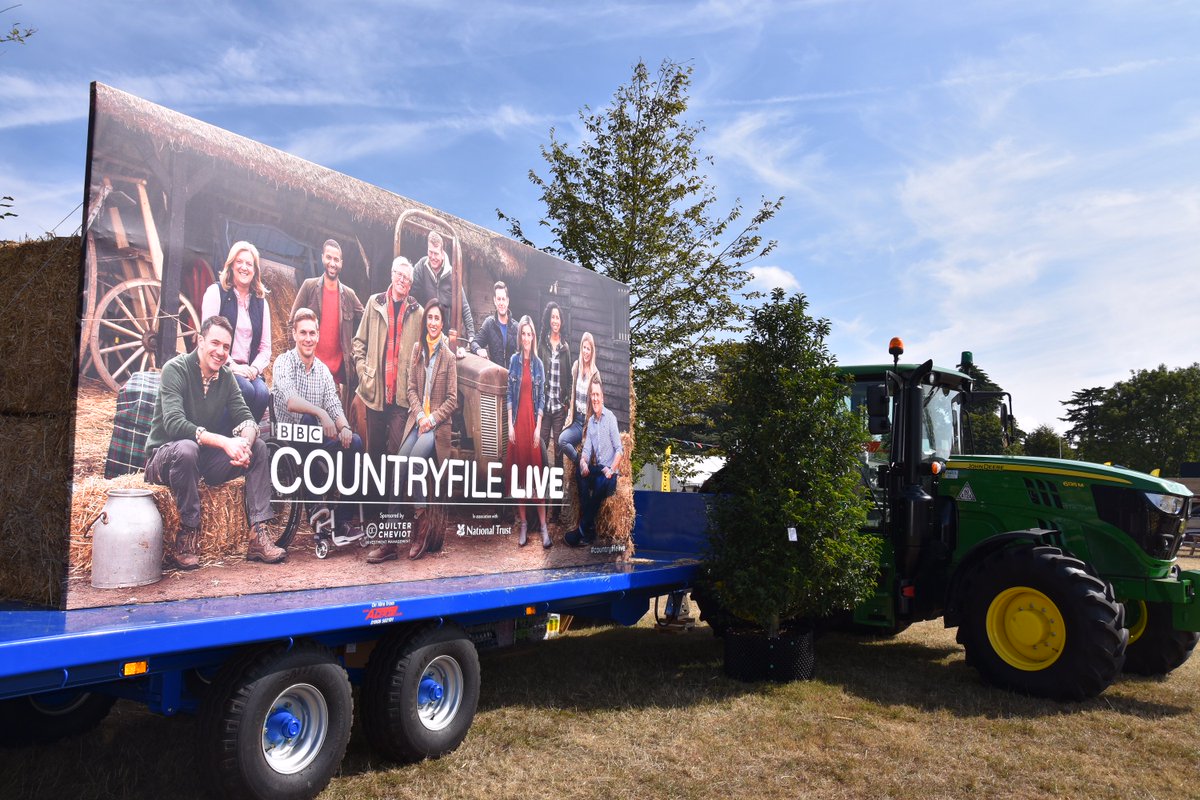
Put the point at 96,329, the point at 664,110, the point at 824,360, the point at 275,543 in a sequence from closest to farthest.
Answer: the point at 96,329 → the point at 275,543 → the point at 824,360 → the point at 664,110

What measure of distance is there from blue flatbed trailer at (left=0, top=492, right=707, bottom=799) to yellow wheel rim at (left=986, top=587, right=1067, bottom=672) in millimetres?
3375

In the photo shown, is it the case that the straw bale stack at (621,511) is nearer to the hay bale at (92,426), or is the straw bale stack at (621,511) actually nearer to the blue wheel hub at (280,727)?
the blue wheel hub at (280,727)

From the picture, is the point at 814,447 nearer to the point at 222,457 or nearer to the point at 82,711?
the point at 222,457

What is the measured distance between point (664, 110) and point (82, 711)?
9995 mm

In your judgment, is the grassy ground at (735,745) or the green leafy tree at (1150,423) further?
the green leafy tree at (1150,423)

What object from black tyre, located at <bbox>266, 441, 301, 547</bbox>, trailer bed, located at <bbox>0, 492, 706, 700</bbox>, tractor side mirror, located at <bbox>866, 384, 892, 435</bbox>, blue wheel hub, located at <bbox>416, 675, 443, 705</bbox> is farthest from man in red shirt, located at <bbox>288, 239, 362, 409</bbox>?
tractor side mirror, located at <bbox>866, 384, 892, 435</bbox>

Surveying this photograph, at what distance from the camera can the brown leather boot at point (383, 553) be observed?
5.30 metres

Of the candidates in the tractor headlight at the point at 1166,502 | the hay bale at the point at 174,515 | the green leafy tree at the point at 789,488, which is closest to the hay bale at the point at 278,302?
the hay bale at the point at 174,515

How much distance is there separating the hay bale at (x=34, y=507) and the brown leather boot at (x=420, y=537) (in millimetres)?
1993

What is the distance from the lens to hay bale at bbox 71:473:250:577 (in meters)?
3.99

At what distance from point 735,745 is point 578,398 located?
2.90 m

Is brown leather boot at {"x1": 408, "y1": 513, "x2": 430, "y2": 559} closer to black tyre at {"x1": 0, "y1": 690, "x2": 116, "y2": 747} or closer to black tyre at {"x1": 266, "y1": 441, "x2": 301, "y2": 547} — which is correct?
black tyre at {"x1": 266, "y1": 441, "x2": 301, "y2": 547}

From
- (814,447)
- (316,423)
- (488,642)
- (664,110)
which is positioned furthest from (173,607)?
(664,110)

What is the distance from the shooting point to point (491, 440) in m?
6.27
